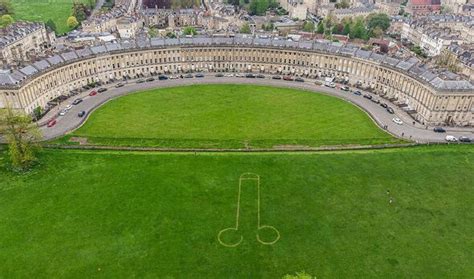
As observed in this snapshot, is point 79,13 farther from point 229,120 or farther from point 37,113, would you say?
point 229,120

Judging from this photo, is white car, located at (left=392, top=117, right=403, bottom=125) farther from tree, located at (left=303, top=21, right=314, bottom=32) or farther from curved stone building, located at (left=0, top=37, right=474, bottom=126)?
tree, located at (left=303, top=21, right=314, bottom=32)

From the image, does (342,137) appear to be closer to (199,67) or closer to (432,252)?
(432,252)

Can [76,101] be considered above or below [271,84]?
below

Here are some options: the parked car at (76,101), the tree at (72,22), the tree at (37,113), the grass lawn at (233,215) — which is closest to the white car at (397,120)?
the grass lawn at (233,215)

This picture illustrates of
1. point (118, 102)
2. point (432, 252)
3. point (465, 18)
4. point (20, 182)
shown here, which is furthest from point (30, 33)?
point (465, 18)

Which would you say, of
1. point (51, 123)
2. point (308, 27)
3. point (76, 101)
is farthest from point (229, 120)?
point (308, 27)
